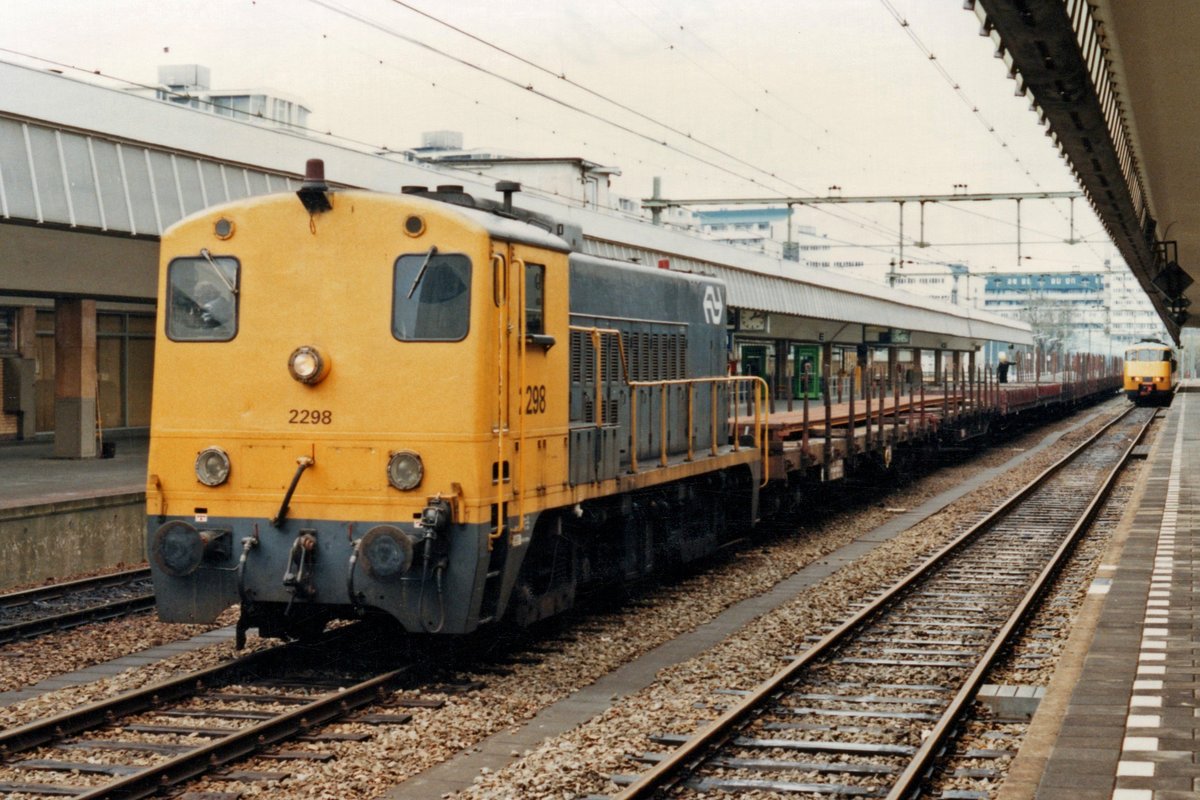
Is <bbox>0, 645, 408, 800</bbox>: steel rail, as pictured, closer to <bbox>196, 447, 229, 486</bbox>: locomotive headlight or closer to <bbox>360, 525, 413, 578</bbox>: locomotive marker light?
<bbox>360, 525, 413, 578</bbox>: locomotive marker light

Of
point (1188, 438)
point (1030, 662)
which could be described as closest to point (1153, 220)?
point (1188, 438)

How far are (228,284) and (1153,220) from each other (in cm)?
2117

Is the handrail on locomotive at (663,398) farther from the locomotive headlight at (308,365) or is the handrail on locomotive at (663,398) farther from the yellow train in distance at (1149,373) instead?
the yellow train in distance at (1149,373)

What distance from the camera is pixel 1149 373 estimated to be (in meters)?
67.7

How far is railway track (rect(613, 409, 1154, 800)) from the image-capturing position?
7.79 metres

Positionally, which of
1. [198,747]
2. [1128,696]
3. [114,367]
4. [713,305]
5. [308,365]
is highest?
[713,305]

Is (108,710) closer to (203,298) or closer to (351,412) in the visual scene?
(351,412)

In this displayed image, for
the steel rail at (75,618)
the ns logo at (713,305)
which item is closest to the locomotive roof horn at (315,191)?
the steel rail at (75,618)

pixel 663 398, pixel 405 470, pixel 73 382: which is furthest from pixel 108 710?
pixel 73 382

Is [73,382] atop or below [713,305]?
below

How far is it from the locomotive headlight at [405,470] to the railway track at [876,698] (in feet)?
8.14

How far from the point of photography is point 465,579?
31.4 feet

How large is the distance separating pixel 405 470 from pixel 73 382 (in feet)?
55.5

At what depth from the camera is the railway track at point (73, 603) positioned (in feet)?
41.0
